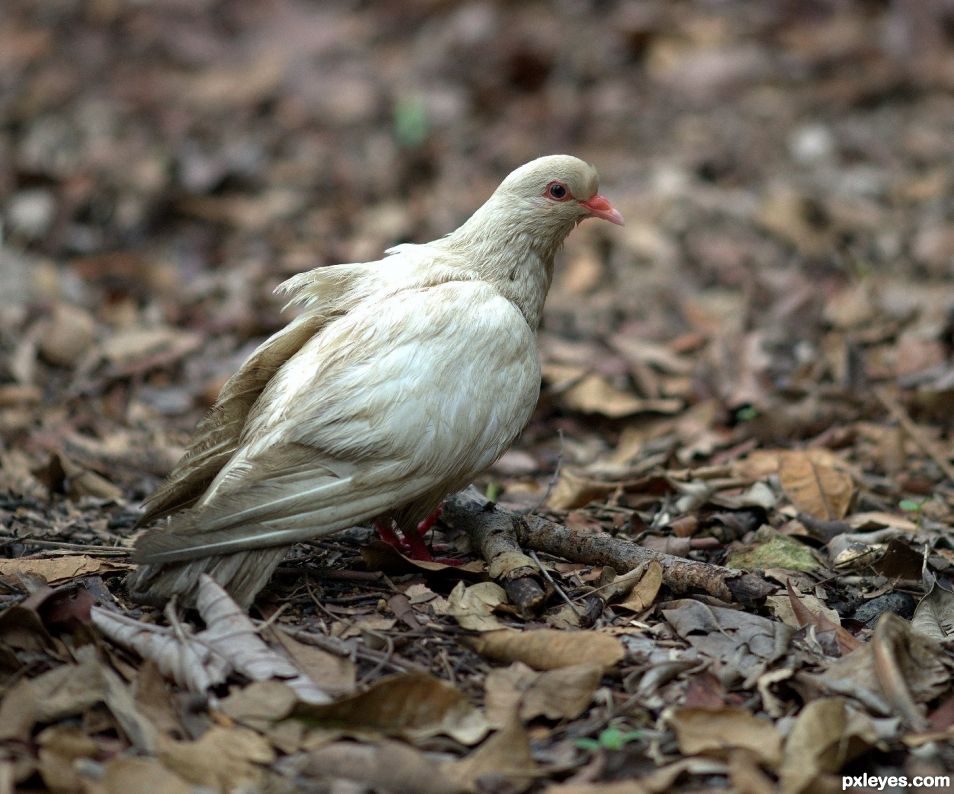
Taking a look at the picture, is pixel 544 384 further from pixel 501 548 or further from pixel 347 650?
pixel 347 650

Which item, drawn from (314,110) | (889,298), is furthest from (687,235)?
(314,110)

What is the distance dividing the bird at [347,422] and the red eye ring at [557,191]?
0.47 m

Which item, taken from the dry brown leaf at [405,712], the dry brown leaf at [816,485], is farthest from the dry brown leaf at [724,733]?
the dry brown leaf at [816,485]

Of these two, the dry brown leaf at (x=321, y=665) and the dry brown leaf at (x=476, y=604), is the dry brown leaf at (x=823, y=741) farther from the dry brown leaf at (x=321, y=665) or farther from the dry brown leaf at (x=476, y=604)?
the dry brown leaf at (x=321, y=665)

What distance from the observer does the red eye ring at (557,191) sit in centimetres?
431

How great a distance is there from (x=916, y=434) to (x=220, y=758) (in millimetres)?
3509

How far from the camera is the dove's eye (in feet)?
14.1

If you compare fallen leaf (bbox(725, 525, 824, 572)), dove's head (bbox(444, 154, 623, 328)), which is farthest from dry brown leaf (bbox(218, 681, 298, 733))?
dove's head (bbox(444, 154, 623, 328))

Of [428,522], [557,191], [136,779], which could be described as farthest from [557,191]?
[136,779]

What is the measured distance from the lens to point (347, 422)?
3.38 metres

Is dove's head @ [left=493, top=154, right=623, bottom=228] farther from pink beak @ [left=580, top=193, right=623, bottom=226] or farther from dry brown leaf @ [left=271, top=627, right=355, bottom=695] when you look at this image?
dry brown leaf @ [left=271, top=627, right=355, bottom=695]

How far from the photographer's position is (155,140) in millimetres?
8688

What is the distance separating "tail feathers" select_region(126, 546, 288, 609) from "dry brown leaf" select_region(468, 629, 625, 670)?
26.6 inches

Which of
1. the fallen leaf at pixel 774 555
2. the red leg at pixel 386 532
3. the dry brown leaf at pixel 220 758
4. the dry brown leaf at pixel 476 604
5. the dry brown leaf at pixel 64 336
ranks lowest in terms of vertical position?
the fallen leaf at pixel 774 555
